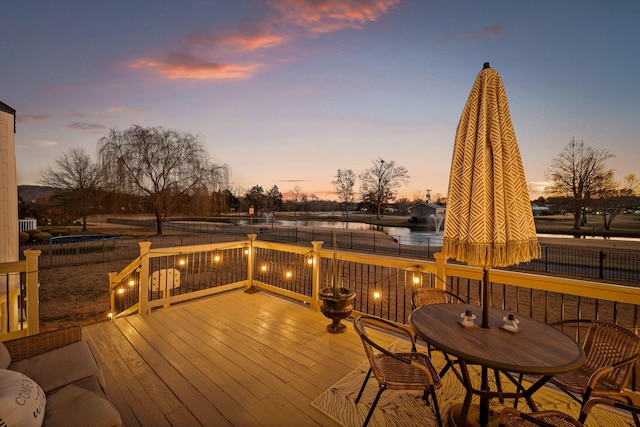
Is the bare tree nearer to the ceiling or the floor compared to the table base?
nearer to the ceiling

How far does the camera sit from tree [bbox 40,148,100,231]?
2622 centimetres

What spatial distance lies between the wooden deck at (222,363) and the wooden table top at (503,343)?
1175 mm

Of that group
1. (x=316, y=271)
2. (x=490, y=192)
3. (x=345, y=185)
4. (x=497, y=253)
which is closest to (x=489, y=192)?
(x=490, y=192)

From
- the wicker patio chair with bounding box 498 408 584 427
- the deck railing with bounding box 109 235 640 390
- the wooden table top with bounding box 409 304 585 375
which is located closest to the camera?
the wicker patio chair with bounding box 498 408 584 427

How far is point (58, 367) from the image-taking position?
1.98 metres

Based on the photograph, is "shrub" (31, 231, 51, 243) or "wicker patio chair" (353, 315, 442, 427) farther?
"shrub" (31, 231, 51, 243)

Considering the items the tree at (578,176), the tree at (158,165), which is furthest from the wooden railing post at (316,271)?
the tree at (578,176)

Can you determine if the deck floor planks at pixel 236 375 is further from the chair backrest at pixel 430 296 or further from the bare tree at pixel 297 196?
the bare tree at pixel 297 196

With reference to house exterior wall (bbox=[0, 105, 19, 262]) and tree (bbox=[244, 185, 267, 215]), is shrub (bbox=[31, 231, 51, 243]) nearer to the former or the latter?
house exterior wall (bbox=[0, 105, 19, 262])

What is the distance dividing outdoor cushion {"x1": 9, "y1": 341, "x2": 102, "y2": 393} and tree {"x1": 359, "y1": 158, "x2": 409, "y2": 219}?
4079cm

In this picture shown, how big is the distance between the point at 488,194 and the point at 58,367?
11.1ft

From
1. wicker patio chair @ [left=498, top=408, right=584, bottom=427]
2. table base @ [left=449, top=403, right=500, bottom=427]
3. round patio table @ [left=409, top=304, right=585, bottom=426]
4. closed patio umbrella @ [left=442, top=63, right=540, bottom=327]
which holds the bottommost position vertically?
table base @ [left=449, top=403, right=500, bottom=427]

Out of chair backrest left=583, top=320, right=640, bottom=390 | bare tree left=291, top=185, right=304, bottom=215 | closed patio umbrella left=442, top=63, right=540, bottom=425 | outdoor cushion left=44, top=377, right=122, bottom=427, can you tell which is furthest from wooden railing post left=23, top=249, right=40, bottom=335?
bare tree left=291, top=185, right=304, bottom=215

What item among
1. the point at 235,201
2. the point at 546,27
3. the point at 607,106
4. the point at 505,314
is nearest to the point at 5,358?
the point at 505,314
